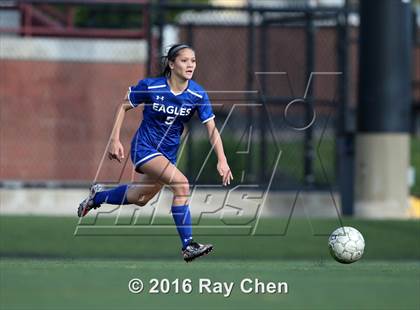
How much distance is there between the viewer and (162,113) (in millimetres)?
11117

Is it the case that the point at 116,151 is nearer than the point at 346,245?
Yes

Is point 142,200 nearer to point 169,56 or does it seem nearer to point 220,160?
point 220,160

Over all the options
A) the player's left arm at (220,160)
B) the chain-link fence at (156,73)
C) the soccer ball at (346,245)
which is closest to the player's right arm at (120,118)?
the player's left arm at (220,160)

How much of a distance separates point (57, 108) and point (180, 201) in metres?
7.71

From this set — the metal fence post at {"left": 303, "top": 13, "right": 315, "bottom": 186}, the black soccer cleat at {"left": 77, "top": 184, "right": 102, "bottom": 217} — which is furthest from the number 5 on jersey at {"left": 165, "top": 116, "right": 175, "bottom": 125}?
the metal fence post at {"left": 303, "top": 13, "right": 315, "bottom": 186}

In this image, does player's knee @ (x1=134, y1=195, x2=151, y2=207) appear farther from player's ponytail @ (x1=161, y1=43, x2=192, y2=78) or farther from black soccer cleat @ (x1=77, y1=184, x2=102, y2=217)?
player's ponytail @ (x1=161, y1=43, x2=192, y2=78)

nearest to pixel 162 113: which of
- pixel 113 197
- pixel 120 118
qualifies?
pixel 120 118

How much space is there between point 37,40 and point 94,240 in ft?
15.3

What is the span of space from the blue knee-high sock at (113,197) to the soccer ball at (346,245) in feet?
7.00

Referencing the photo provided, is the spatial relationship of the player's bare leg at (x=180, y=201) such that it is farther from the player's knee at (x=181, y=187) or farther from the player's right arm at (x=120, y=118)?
the player's right arm at (x=120, y=118)

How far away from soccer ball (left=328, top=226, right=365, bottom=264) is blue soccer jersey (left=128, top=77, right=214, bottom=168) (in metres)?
1.64

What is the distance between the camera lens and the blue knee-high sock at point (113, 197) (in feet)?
38.5

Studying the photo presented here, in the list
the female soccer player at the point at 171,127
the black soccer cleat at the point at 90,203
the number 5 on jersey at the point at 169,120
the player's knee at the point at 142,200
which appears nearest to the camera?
the female soccer player at the point at 171,127

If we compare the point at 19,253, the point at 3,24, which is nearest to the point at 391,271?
the point at 19,253
